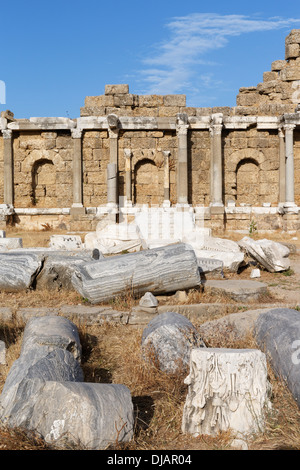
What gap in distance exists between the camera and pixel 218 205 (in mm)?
14734

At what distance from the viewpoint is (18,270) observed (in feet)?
21.8

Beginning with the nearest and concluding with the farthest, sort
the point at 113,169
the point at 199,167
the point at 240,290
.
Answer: the point at 240,290, the point at 113,169, the point at 199,167

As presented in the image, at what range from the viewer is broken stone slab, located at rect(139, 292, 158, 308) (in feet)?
18.5

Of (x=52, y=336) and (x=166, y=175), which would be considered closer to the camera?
(x=52, y=336)

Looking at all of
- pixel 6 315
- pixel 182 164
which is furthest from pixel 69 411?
pixel 182 164

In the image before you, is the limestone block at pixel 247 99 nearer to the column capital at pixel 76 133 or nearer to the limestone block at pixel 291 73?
the limestone block at pixel 291 73

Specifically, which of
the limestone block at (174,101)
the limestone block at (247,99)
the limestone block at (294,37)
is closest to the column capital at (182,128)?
the limestone block at (174,101)

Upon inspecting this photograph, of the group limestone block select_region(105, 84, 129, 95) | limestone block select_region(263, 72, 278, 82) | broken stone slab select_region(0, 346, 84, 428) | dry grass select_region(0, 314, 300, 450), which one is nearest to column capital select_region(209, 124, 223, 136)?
limestone block select_region(263, 72, 278, 82)

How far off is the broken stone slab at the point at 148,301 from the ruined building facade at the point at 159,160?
Result: 30.2ft

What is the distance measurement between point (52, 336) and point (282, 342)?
7.01ft

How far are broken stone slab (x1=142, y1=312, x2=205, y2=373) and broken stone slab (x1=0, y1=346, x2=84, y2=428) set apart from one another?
85 cm

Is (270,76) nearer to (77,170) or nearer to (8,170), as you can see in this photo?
(77,170)

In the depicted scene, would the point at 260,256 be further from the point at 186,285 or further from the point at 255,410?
the point at 255,410

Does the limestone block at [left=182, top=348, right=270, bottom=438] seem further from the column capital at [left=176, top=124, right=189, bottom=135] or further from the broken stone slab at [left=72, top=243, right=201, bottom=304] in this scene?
the column capital at [left=176, top=124, right=189, bottom=135]
